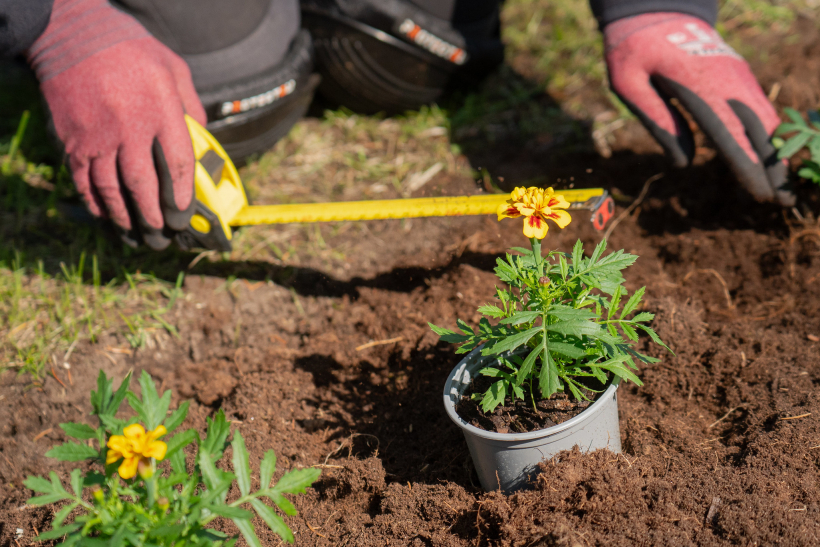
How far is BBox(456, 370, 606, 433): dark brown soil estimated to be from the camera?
4.35ft

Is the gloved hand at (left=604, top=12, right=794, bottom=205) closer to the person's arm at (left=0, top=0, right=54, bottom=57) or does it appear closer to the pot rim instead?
the pot rim

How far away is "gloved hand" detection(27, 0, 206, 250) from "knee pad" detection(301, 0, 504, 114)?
0.87m

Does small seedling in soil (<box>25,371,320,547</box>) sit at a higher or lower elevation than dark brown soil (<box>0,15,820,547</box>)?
higher

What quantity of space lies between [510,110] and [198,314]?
6.18 feet

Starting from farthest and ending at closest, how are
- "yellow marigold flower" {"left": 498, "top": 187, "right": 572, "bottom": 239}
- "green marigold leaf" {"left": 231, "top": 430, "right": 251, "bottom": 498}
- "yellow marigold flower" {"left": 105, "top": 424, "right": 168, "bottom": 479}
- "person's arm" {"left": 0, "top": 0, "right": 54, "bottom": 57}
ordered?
1. "person's arm" {"left": 0, "top": 0, "right": 54, "bottom": 57}
2. "yellow marigold flower" {"left": 498, "top": 187, "right": 572, "bottom": 239}
3. "green marigold leaf" {"left": 231, "top": 430, "right": 251, "bottom": 498}
4. "yellow marigold flower" {"left": 105, "top": 424, "right": 168, "bottom": 479}

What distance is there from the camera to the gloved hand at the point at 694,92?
2.06 m

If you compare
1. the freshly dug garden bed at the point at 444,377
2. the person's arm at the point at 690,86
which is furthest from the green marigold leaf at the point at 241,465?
the person's arm at the point at 690,86

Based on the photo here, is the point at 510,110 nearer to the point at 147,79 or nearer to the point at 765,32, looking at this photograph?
the point at 765,32

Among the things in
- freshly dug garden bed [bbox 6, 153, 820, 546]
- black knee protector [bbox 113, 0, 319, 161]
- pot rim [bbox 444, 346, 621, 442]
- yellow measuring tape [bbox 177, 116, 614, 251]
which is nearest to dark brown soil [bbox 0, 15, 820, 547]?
freshly dug garden bed [bbox 6, 153, 820, 546]

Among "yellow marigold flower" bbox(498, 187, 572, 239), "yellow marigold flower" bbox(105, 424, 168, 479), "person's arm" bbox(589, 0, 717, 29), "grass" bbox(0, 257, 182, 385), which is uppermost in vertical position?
"person's arm" bbox(589, 0, 717, 29)

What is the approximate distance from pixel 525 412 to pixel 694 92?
148 centimetres

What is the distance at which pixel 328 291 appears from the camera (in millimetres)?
2238

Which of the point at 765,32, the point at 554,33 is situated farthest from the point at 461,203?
the point at 765,32

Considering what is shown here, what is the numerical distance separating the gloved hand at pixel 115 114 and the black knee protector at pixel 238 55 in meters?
0.26
